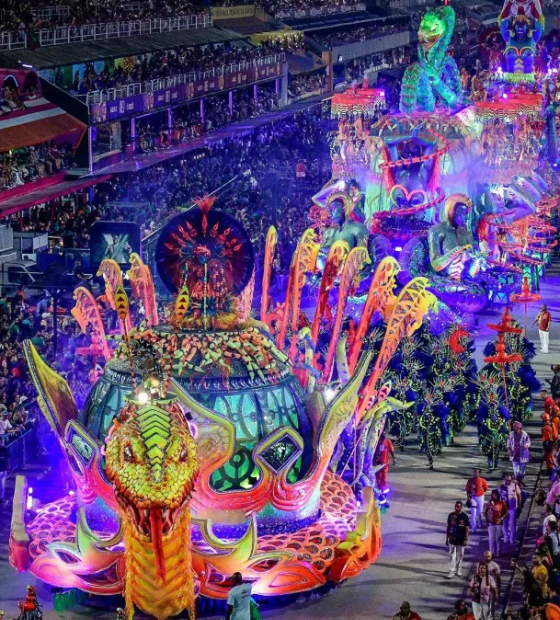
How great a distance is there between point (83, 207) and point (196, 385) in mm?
21713

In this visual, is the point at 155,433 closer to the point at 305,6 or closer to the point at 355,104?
the point at 355,104

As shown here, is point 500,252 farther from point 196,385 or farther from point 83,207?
point 196,385

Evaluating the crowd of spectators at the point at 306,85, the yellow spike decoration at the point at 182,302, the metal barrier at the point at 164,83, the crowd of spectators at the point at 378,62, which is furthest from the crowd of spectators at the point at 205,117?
the yellow spike decoration at the point at 182,302

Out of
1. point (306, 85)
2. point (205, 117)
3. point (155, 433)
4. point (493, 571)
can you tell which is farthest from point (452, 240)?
point (306, 85)

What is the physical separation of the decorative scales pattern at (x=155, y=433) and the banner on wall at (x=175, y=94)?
27.4m

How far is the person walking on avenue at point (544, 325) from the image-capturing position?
1428 inches

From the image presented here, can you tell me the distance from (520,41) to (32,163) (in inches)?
684

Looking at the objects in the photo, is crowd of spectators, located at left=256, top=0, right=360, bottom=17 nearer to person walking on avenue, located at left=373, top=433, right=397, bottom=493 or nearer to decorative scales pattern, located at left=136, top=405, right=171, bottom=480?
person walking on avenue, located at left=373, top=433, right=397, bottom=493

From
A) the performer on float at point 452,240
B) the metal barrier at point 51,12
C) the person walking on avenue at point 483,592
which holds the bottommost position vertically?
the performer on float at point 452,240

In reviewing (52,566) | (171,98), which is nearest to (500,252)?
(171,98)

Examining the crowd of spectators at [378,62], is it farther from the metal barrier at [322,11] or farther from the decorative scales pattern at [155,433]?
the decorative scales pattern at [155,433]

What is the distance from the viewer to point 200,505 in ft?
73.7

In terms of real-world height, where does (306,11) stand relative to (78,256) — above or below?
below

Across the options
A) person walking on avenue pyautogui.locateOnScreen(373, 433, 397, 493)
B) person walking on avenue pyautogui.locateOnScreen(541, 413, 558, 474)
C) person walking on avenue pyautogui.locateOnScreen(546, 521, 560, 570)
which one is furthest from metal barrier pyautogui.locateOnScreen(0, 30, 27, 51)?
person walking on avenue pyautogui.locateOnScreen(546, 521, 560, 570)
